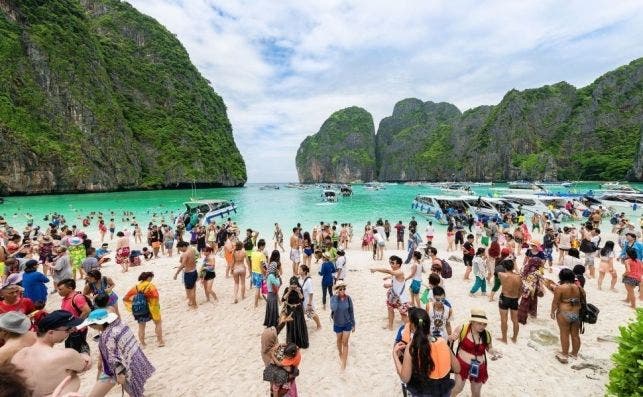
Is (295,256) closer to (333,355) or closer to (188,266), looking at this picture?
(188,266)

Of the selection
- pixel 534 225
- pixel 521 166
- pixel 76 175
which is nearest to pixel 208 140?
pixel 76 175

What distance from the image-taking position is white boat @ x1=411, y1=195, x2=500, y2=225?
25598mm

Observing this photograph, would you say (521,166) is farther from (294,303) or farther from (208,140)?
(294,303)

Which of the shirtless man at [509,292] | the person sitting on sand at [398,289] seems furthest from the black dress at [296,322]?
the shirtless man at [509,292]

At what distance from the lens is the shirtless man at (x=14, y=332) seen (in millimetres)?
3029

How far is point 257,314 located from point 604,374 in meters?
7.28

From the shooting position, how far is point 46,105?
61.4m

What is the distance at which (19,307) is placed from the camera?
526 cm

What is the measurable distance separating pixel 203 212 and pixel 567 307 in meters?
29.3

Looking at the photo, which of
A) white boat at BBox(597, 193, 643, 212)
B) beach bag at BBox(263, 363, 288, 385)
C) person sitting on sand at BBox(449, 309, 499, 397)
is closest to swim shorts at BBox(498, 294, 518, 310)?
person sitting on sand at BBox(449, 309, 499, 397)

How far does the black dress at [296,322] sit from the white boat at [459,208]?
2190 centimetres

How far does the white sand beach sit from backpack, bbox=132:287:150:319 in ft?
3.26

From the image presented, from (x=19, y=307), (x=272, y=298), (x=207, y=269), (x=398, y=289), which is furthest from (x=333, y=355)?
(x=19, y=307)

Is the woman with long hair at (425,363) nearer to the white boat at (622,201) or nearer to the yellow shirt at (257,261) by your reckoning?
the yellow shirt at (257,261)
